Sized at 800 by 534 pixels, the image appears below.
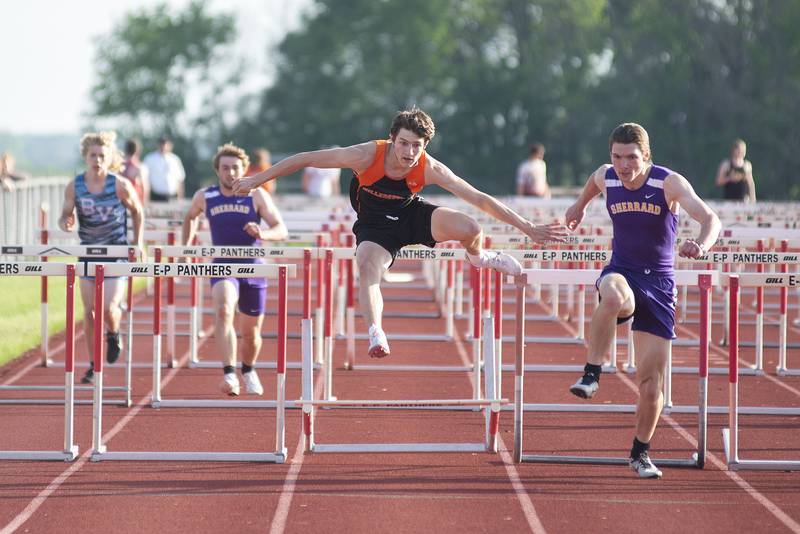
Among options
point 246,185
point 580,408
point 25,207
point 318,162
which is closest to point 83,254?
point 246,185

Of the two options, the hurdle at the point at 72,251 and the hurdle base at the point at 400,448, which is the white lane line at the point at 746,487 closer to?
the hurdle base at the point at 400,448

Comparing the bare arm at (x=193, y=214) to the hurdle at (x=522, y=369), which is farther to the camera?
the bare arm at (x=193, y=214)

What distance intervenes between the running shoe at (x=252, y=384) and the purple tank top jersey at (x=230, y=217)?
85cm

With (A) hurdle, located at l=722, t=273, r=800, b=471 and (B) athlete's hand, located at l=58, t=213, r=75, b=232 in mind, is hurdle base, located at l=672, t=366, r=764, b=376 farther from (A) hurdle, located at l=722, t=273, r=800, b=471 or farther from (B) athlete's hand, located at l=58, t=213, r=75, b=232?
(B) athlete's hand, located at l=58, t=213, r=75, b=232

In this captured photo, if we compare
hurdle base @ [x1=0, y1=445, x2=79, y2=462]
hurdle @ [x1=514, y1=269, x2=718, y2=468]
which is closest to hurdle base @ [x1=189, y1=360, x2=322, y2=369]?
hurdle base @ [x1=0, y1=445, x2=79, y2=462]

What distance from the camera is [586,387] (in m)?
7.64

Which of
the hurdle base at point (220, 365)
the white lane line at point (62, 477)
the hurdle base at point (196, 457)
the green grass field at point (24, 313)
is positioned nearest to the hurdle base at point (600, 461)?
the hurdle base at point (196, 457)

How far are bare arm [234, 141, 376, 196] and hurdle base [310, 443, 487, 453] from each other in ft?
5.47

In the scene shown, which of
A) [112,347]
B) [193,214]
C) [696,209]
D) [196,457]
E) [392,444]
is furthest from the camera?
[112,347]

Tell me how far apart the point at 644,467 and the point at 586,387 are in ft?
2.27

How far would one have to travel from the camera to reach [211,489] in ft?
25.2

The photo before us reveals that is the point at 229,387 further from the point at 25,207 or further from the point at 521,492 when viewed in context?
the point at 25,207

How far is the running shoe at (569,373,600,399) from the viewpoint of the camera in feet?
25.0

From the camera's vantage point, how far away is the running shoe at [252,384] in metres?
10.4
